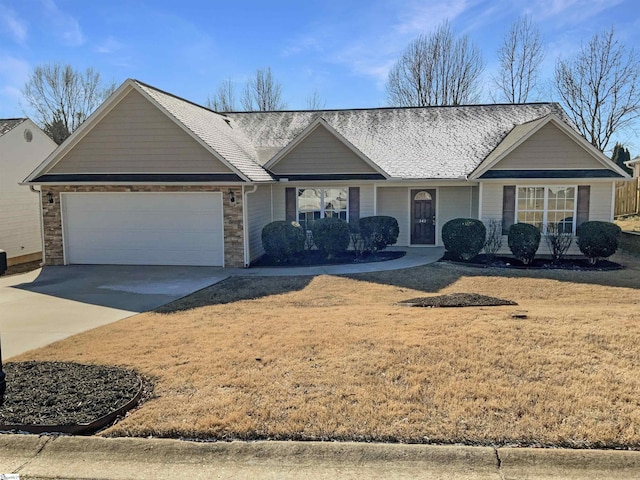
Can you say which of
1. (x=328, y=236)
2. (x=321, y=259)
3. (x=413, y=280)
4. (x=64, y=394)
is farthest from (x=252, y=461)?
(x=321, y=259)

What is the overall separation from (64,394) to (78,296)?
22.4 feet

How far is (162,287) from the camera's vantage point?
40.5 feet

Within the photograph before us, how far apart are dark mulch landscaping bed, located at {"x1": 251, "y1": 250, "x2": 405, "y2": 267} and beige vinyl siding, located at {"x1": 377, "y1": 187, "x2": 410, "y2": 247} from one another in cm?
182

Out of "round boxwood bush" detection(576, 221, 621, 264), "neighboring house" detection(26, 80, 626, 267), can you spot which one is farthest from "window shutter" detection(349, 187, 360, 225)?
"round boxwood bush" detection(576, 221, 621, 264)

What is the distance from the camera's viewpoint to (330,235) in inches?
626

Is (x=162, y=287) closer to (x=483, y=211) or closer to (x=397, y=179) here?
(x=397, y=179)

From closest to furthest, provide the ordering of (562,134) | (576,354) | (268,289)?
(576,354) → (268,289) → (562,134)

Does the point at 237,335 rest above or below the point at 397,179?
below

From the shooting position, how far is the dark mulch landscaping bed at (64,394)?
15.5 feet

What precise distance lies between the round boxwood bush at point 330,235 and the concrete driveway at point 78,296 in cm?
325

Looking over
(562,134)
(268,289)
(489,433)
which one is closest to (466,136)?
(562,134)

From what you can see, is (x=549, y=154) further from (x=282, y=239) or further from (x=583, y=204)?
(x=282, y=239)

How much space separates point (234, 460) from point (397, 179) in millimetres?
14033

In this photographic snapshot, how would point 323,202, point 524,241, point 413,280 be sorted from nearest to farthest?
1. point 413,280
2. point 524,241
3. point 323,202
